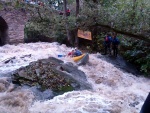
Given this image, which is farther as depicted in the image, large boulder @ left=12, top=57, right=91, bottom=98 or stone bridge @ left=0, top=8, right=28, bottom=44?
stone bridge @ left=0, top=8, right=28, bottom=44

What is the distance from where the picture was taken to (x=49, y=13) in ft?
50.5

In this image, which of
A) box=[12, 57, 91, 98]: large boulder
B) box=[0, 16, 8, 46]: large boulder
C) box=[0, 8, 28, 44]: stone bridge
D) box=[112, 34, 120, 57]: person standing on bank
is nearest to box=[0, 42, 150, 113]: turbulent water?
box=[12, 57, 91, 98]: large boulder

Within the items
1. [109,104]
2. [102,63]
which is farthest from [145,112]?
[102,63]

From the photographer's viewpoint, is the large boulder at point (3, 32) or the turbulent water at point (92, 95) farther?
the large boulder at point (3, 32)

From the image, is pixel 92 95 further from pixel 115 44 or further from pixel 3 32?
pixel 3 32

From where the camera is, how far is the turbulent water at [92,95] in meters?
5.64

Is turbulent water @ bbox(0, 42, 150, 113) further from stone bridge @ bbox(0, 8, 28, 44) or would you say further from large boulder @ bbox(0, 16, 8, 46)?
large boulder @ bbox(0, 16, 8, 46)

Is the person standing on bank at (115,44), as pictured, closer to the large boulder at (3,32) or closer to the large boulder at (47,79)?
the large boulder at (47,79)

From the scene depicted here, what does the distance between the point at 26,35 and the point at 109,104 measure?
11.6 m

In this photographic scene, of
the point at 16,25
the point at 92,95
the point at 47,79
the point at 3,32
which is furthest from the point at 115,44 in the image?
the point at 3,32

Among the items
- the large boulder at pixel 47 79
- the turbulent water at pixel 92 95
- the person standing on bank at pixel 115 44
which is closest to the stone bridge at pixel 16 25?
the turbulent water at pixel 92 95

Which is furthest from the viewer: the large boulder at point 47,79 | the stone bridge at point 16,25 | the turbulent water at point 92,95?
the stone bridge at point 16,25

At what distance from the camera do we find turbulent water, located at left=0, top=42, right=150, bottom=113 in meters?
5.64

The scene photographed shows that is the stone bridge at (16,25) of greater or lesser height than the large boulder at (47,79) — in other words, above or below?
above
